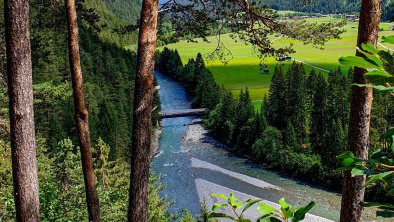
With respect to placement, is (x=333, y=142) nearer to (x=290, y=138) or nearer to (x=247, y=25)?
(x=290, y=138)

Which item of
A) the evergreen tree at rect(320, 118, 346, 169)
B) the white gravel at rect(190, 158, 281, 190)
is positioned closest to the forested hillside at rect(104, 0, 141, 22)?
the evergreen tree at rect(320, 118, 346, 169)

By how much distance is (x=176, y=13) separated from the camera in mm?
7527

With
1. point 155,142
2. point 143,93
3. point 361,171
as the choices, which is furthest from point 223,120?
point 361,171

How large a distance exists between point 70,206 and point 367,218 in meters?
22.3

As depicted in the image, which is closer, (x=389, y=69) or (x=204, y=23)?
(x=389, y=69)

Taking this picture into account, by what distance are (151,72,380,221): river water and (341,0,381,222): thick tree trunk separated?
26.1 m

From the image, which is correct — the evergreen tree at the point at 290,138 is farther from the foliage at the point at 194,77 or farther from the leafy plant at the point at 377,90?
the leafy plant at the point at 377,90

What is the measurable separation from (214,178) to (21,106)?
31.0 metres

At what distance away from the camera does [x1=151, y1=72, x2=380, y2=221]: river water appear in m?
30.7

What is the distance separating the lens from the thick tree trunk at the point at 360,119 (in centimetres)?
360

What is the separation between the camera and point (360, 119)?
12.0ft

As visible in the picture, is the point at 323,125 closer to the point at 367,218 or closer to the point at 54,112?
the point at 367,218

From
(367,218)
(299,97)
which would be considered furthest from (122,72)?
(367,218)

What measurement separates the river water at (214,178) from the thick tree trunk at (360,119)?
26.1 m
